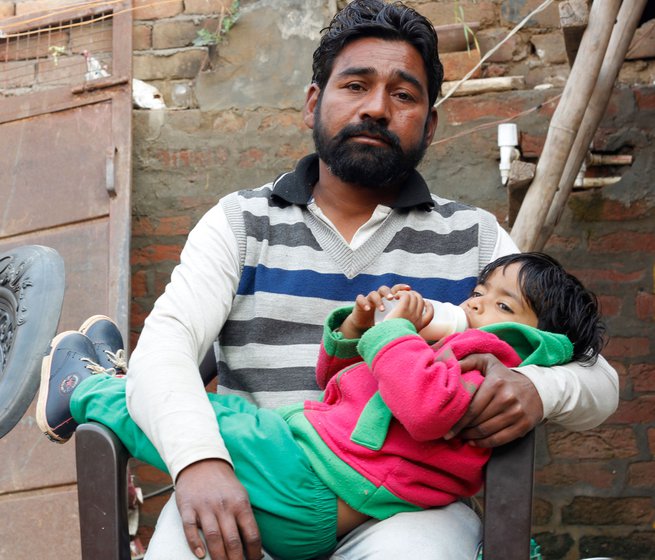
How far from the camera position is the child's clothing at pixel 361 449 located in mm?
1693

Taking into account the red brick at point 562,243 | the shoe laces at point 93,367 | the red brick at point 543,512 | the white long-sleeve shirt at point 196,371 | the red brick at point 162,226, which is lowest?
the red brick at point 543,512

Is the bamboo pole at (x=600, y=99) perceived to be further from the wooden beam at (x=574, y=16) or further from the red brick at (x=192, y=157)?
the red brick at (x=192, y=157)

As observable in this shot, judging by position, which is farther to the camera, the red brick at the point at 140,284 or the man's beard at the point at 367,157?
the red brick at the point at 140,284

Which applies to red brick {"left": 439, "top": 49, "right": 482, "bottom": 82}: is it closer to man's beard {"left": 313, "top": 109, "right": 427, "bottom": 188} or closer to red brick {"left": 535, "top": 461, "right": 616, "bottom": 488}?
red brick {"left": 535, "top": 461, "right": 616, "bottom": 488}

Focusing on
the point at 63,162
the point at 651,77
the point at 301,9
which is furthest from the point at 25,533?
the point at 651,77

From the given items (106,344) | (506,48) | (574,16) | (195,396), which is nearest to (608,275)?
(506,48)

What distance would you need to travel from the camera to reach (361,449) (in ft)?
5.75

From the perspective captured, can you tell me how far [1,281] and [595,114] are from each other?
1967 millimetres

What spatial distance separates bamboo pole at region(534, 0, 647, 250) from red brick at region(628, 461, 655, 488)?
3.62ft

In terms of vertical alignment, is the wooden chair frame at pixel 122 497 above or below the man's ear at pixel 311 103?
below

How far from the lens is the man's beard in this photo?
226cm

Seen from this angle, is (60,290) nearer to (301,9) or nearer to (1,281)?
(1,281)

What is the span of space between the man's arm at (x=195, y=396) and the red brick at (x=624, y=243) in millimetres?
2067

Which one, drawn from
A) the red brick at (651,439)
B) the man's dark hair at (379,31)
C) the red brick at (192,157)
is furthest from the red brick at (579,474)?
the man's dark hair at (379,31)
